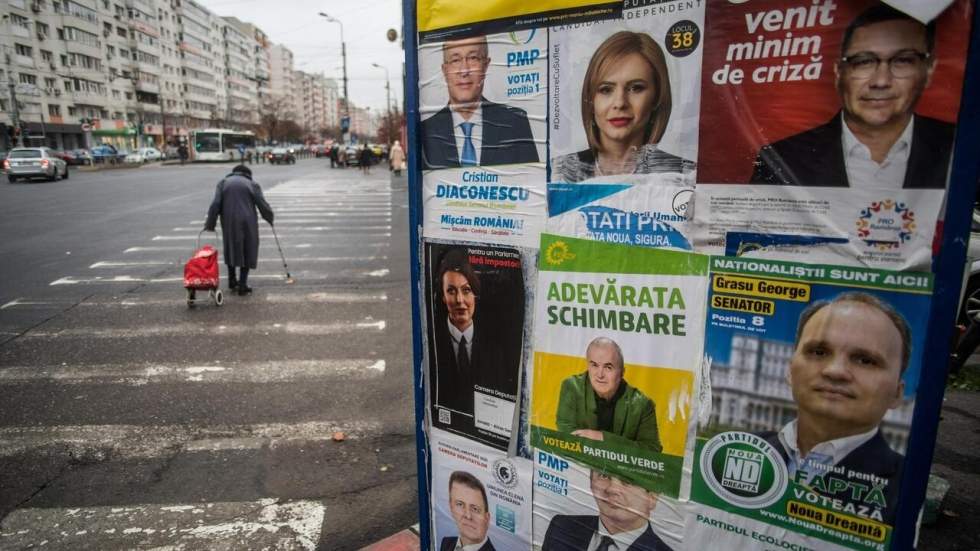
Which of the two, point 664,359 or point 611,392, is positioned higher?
point 664,359

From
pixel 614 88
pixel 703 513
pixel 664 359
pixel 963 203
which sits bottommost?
pixel 703 513

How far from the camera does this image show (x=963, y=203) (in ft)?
4.61

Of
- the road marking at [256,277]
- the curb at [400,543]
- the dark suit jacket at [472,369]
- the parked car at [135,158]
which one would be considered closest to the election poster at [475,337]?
the dark suit jacket at [472,369]

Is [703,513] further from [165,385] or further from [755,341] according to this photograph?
[165,385]

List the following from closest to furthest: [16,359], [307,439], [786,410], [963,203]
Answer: [963,203], [786,410], [307,439], [16,359]

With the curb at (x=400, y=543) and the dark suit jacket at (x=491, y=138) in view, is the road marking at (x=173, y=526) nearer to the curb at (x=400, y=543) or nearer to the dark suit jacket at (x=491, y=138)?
the curb at (x=400, y=543)

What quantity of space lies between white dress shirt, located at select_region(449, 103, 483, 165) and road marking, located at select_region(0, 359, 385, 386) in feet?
13.7

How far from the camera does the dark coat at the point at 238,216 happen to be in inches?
355

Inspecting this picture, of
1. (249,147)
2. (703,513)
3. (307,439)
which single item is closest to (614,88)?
(703,513)

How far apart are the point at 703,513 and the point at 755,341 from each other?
23.6 inches

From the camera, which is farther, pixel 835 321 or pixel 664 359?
pixel 664 359

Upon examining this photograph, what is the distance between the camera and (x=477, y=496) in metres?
2.40

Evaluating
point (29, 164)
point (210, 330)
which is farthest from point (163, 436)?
point (29, 164)

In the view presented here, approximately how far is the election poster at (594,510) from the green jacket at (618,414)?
0.15 m
